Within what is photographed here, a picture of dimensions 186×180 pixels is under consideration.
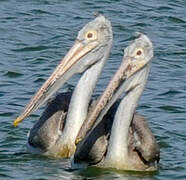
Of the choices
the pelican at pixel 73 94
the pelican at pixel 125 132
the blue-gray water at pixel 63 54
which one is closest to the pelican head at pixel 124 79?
the pelican at pixel 125 132

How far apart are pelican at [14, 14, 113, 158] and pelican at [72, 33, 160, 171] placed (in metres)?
0.50

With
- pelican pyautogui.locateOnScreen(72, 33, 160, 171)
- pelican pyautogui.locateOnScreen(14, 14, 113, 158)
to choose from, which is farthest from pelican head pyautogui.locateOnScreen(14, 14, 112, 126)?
pelican pyautogui.locateOnScreen(72, 33, 160, 171)

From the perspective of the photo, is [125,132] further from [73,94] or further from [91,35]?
[91,35]

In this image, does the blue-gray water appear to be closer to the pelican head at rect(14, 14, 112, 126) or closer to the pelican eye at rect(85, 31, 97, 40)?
the pelican head at rect(14, 14, 112, 126)

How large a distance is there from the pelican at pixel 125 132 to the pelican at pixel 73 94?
50 centimetres

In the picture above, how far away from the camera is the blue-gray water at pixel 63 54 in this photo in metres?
11.5

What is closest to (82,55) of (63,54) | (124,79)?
(124,79)

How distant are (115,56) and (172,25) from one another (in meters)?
2.65

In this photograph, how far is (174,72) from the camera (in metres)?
16.3

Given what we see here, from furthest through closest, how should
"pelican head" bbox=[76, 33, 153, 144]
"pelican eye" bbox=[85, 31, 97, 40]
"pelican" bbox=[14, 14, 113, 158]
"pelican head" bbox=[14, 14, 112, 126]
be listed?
1. "pelican eye" bbox=[85, 31, 97, 40]
2. "pelican" bbox=[14, 14, 113, 158]
3. "pelican head" bbox=[14, 14, 112, 126]
4. "pelican head" bbox=[76, 33, 153, 144]

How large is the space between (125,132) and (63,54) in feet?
20.9

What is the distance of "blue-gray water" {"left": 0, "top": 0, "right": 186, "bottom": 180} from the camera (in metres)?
11.5

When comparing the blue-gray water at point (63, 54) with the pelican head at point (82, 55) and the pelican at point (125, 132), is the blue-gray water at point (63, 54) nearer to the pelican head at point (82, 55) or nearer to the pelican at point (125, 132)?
the pelican at point (125, 132)

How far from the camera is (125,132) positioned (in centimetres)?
1099
